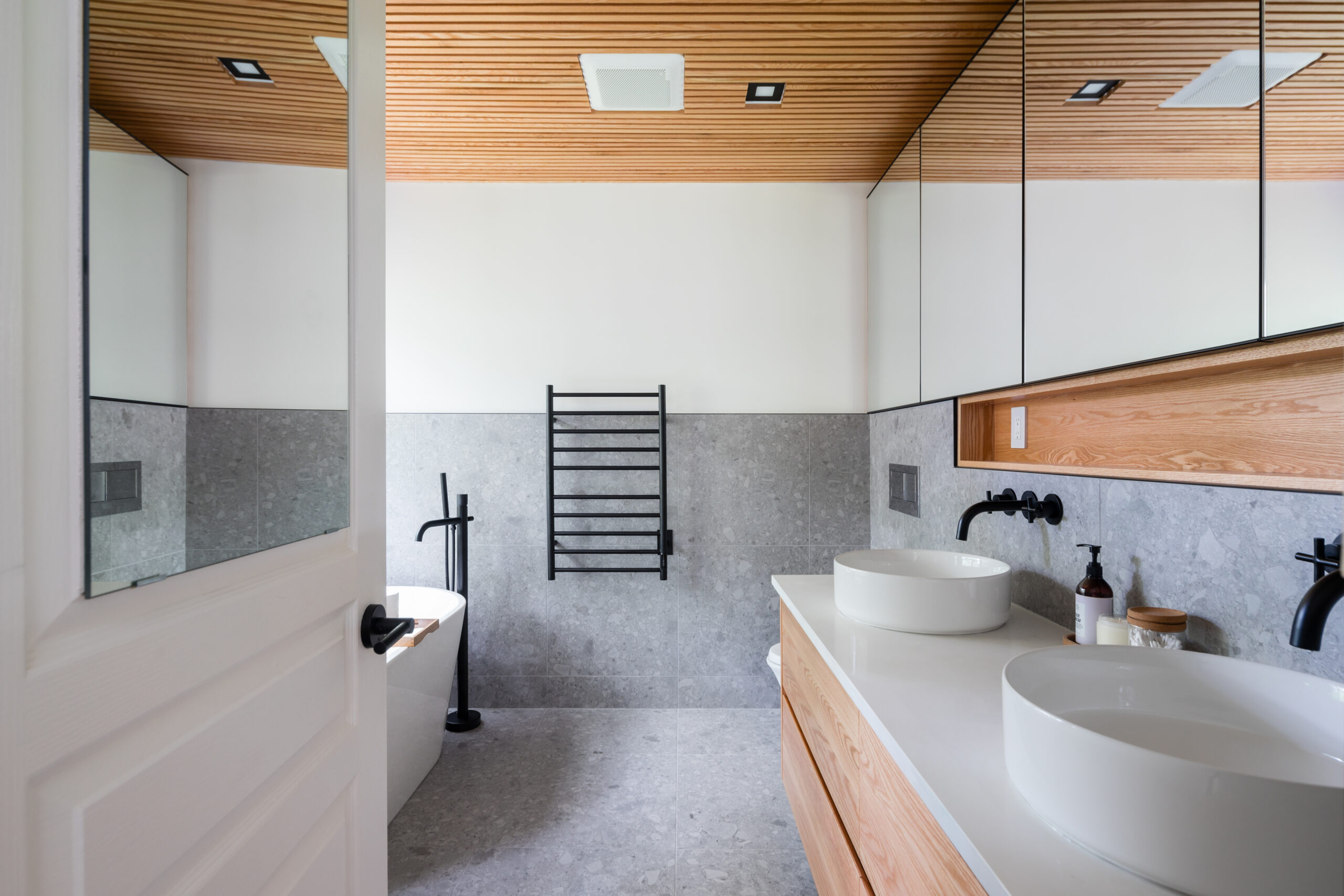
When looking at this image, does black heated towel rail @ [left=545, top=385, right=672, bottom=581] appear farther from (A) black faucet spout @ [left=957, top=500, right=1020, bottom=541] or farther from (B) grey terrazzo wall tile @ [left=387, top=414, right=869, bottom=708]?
(A) black faucet spout @ [left=957, top=500, right=1020, bottom=541]

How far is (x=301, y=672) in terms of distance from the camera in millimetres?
849

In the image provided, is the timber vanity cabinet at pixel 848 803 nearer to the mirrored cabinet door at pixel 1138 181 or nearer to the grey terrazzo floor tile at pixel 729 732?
the grey terrazzo floor tile at pixel 729 732

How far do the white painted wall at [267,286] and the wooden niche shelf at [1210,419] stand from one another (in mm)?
1298

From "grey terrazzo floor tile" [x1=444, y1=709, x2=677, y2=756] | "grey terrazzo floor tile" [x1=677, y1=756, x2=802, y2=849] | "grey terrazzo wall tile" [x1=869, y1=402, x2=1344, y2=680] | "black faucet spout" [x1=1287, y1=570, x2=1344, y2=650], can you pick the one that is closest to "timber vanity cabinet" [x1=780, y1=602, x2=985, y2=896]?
"grey terrazzo floor tile" [x1=677, y1=756, x2=802, y2=849]

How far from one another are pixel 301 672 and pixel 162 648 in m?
0.27

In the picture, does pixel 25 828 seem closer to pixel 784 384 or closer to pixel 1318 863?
pixel 1318 863

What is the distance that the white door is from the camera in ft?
1.53

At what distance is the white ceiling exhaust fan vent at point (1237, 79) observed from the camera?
3.07 feet

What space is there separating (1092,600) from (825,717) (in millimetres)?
628

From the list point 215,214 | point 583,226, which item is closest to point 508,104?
point 583,226

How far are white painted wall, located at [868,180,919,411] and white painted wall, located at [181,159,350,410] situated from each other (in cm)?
198

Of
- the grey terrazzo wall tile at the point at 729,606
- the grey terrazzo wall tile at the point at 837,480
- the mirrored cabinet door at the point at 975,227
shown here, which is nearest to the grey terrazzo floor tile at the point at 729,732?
the grey terrazzo wall tile at the point at 729,606

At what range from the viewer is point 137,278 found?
24.1 inches

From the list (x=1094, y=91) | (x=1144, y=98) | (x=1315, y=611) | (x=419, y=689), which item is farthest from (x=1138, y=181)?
(x=419, y=689)
